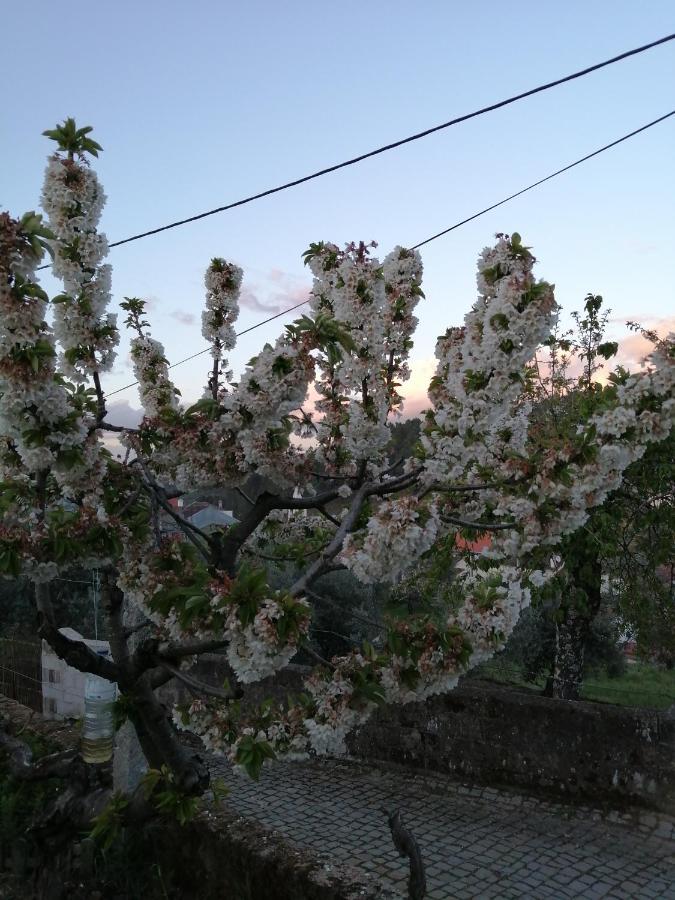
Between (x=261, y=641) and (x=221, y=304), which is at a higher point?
(x=221, y=304)

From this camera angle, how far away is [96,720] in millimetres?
9430

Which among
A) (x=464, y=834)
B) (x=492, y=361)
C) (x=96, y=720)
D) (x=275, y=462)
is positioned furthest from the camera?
(x=96, y=720)

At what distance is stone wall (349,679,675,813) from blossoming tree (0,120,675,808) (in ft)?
12.9

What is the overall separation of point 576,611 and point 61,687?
8197 millimetres

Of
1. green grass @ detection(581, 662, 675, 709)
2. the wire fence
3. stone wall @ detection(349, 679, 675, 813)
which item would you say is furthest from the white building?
green grass @ detection(581, 662, 675, 709)

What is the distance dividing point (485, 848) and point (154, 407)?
5717mm

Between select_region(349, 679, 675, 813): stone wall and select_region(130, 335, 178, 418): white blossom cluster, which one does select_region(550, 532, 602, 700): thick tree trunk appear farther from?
select_region(130, 335, 178, 418): white blossom cluster

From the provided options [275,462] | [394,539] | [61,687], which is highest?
[275,462]

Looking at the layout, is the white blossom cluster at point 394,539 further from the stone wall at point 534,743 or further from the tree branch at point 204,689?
the stone wall at point 534,743

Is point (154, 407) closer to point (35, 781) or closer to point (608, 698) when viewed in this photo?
point (35, 781)

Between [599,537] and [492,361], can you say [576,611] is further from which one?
[492,361]

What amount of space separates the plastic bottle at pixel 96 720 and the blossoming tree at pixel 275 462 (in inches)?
113

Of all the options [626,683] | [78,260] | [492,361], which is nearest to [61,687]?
[78,260]

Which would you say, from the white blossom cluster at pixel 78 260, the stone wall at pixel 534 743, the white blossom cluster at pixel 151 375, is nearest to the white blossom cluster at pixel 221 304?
the white blossom cluster at pixel 151 375
